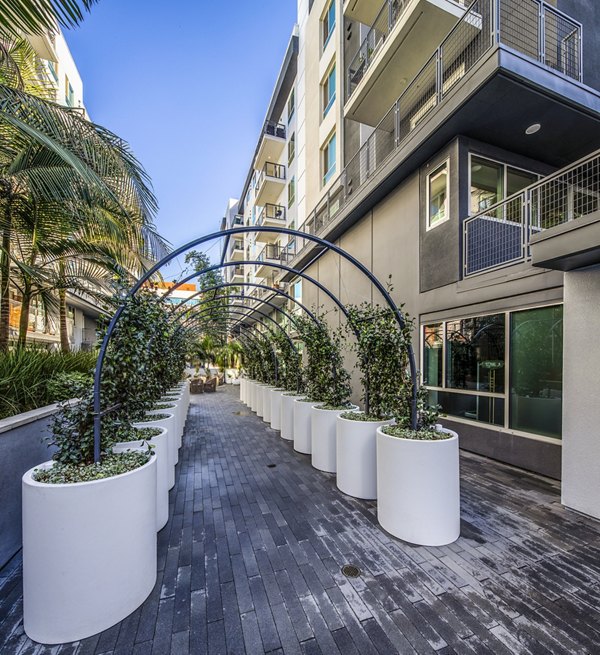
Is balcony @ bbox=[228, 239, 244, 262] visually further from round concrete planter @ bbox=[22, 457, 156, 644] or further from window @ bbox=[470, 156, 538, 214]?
round concrete planter @ bbox=[22, 457, 156, 644]

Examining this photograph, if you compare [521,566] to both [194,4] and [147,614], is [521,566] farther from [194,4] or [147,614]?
[194,4]

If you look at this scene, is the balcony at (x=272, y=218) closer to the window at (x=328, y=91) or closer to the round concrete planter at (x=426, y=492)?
the window at (x=328, y=91)

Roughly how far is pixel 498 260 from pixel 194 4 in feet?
26.4

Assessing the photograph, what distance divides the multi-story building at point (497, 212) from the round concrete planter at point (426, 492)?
1854 millimetres

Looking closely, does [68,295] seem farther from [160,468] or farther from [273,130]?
[160,468]

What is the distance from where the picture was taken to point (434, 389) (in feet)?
23.4

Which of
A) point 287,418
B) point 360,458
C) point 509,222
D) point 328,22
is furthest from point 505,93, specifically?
point 328,22

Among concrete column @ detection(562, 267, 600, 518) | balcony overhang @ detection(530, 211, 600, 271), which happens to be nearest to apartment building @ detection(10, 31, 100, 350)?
balcony overhang @ detection(530, 211, 600, 271)

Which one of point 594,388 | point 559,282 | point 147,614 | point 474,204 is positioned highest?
point 474,204

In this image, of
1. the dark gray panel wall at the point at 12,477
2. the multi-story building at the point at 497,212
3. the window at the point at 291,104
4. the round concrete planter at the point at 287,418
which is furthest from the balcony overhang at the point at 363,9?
the dark gray panel wall at the point at 12,477

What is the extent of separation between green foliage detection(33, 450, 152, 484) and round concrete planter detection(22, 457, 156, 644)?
138mm

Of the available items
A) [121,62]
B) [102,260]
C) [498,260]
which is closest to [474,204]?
[498,260]

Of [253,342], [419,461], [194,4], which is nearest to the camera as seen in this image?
[419,461]

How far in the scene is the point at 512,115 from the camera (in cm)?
587
